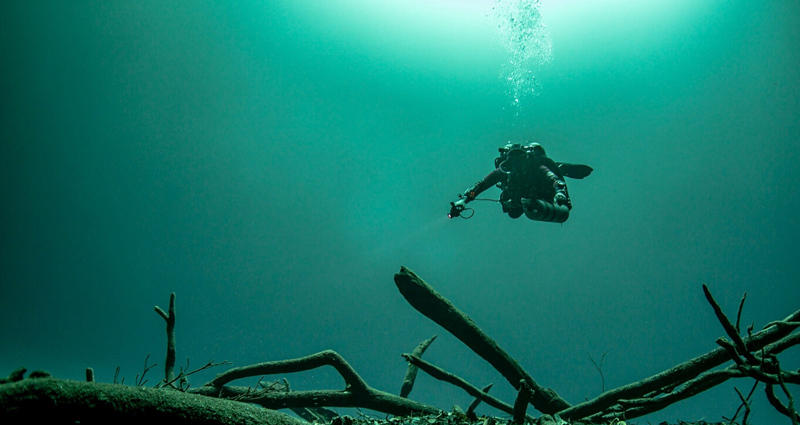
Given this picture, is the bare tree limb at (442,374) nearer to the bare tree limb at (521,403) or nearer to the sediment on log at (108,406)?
the bare tree limb at (521,403)

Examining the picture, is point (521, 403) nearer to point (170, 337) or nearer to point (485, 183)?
point (170, 337)

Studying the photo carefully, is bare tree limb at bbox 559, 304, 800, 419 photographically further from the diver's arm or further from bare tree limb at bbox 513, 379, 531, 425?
the diver's arm

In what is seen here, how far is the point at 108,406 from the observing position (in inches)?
64.4

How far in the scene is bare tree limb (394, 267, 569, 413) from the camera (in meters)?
3.00

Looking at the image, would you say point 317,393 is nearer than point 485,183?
Yes

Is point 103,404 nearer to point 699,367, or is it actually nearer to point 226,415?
point 226,415

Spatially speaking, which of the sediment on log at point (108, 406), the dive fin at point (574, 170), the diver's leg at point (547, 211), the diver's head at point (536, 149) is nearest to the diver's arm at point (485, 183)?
the diver's head at point (536, 149)

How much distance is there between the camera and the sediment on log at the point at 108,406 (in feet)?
4.82

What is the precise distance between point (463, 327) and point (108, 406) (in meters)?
2.44

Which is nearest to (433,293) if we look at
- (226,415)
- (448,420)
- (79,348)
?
(448,420)

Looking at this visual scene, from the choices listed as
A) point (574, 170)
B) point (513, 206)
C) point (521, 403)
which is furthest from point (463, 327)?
point (574, 170)

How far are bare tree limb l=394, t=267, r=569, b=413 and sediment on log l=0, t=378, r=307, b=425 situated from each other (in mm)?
1358

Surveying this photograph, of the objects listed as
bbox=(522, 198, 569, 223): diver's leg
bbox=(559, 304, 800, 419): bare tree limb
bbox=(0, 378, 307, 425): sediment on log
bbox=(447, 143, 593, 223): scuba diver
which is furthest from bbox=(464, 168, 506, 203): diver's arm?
bbox=(0, 378, 307, 425): sediment on log

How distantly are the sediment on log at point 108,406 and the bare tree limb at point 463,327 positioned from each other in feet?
4.45
